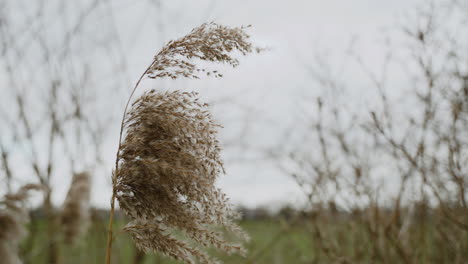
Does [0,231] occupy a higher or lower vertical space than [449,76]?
lower

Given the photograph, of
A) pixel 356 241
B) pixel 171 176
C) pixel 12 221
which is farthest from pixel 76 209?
pixel 171 176

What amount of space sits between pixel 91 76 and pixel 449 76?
10.7 feet

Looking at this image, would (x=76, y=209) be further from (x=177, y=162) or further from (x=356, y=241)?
(x=177, y=162)

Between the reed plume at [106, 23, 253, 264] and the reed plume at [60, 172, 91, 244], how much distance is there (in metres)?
3.27

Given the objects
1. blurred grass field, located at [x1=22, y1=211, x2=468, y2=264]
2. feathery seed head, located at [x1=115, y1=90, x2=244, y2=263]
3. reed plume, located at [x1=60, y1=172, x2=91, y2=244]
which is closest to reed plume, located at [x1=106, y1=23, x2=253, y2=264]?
feathery seed head, located at [x1=115, y1=90, x2=244, y2=263]

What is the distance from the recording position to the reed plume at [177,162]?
1401 mm

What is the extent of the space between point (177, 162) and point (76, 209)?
12.3ft

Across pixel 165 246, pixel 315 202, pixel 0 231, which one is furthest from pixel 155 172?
pixel 315 202

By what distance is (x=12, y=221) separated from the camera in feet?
9.45

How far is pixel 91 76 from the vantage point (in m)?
4.51

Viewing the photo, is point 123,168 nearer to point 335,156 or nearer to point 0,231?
point 0,231

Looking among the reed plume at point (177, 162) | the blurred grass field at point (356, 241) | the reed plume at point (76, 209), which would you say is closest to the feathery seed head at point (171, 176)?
the reed plume at point (177, 162)

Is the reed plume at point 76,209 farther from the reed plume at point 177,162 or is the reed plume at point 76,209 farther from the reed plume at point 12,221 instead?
the reed plume at point 177,162

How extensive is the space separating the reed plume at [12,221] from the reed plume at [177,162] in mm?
1635
